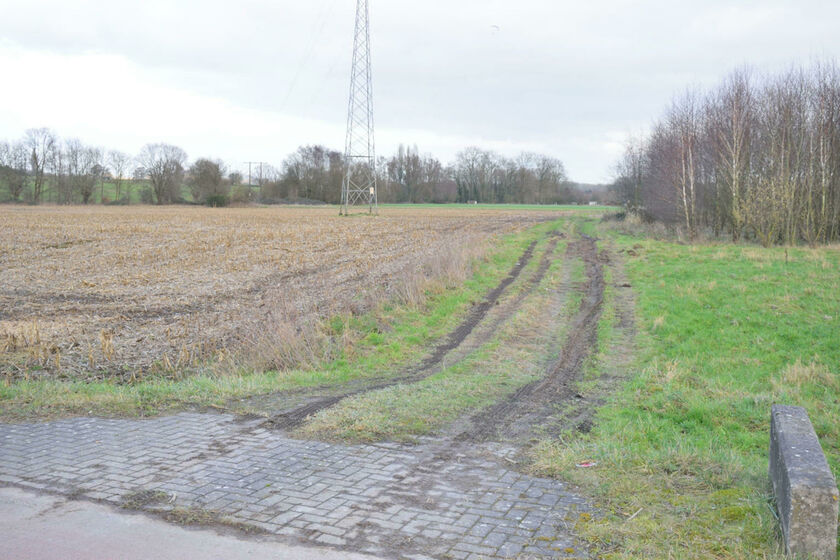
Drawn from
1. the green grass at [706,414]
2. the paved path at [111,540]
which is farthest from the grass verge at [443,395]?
the paved path at [111,540]

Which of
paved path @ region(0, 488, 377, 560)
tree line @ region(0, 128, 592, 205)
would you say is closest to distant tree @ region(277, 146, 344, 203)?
tree line @ region(0, 128, 592, 205)

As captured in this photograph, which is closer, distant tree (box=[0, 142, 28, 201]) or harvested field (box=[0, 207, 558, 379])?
harvested field (box=[0, 207, 558, 379])

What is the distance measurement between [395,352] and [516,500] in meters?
6.16

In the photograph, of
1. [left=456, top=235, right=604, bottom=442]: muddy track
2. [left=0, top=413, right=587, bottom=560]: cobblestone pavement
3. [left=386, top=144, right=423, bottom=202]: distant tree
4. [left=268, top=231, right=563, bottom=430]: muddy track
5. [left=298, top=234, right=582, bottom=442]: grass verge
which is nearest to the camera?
[left=0, top=413, right=587, bottom=560]: cobblestone pavement

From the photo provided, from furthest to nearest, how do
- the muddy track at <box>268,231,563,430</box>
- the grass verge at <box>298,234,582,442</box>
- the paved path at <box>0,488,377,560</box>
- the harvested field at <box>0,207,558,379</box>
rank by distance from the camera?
the harvested field at <box>0,207,558,379</box> → the muddy track at <box>268,231,563,430</box> → the grass verge at <box>298,234,582,442</box> → the paved path at <box>0,488,377,560</box>

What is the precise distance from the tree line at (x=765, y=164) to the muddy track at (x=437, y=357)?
14.1 meters

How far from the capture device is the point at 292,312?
550 inches

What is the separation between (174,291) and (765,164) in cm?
2755

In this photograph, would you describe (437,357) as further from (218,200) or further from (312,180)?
(312,180)

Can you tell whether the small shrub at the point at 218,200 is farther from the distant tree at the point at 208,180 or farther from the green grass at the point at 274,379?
the green grass at the point at 274,379

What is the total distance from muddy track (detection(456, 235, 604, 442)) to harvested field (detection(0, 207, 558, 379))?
13.8ft

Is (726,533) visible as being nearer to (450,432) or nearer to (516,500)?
(516,500)

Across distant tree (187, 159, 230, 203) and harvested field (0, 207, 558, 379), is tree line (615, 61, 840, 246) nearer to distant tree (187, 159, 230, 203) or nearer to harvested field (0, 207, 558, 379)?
harvested field (0, 207, 558, 379)

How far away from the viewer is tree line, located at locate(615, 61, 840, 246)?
29.6 metres
